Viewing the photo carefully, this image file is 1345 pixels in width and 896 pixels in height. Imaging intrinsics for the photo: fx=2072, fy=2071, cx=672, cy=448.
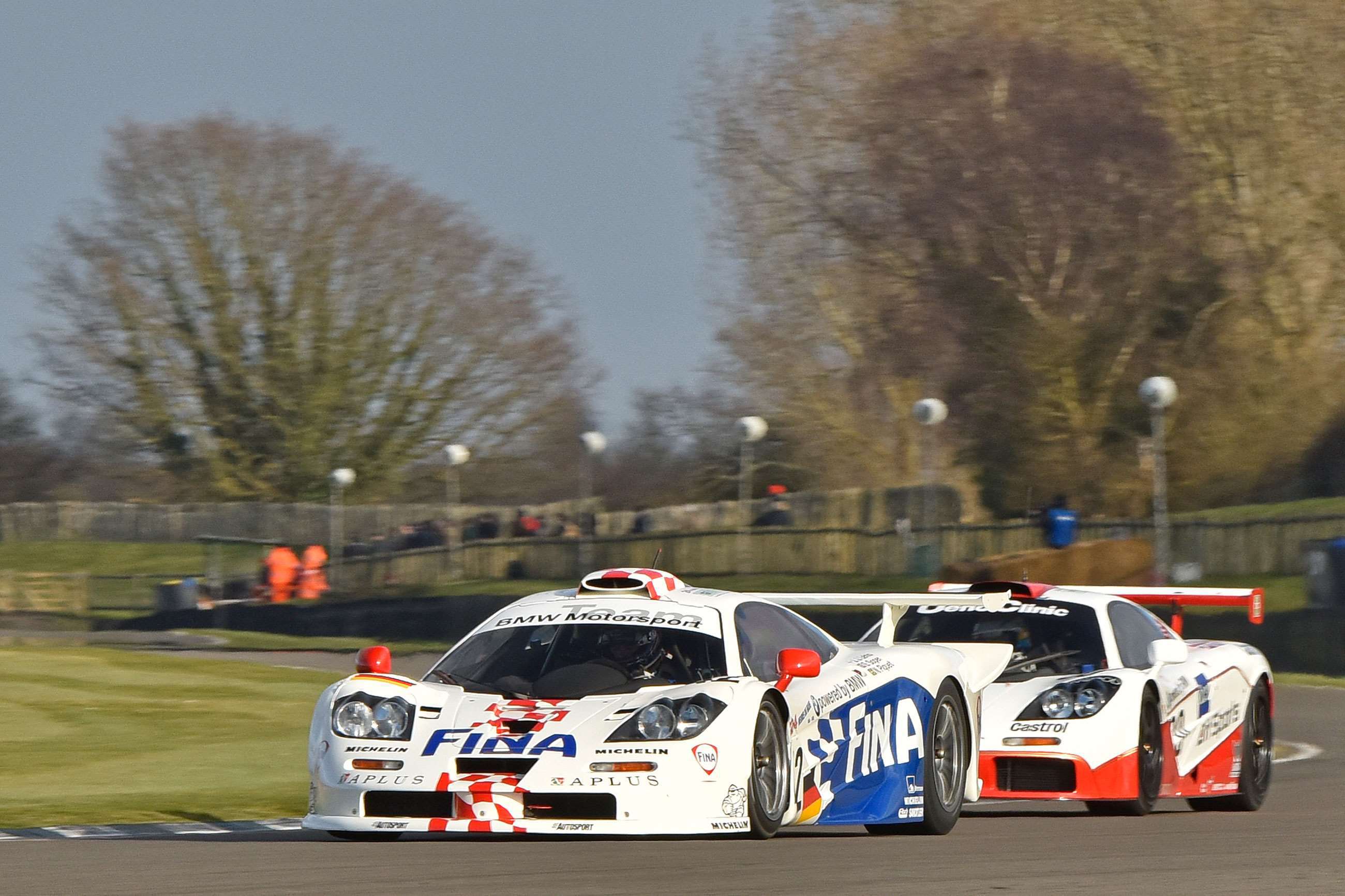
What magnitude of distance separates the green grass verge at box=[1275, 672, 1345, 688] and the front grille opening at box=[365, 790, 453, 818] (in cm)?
1647

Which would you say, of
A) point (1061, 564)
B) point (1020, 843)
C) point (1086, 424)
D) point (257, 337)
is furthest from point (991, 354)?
point (1020, 843)

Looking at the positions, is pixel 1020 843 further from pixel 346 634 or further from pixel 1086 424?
pixel 1086 424

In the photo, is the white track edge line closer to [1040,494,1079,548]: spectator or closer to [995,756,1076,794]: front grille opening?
[995,756,1076,794]: front grille opening

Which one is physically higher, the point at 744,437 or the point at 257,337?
the point at 257,337

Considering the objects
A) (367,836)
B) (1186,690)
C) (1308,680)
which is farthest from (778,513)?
(367,836)

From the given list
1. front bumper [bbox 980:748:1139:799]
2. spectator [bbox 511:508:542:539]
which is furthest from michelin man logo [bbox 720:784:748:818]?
spectator [bbox 511:508:542:539]

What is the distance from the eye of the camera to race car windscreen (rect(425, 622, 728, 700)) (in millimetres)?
8258

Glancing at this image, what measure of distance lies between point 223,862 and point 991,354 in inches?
1333

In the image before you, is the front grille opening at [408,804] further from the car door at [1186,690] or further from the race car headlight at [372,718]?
the car door at [1186,690]

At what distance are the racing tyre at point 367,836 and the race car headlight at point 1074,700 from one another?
3.37 metres

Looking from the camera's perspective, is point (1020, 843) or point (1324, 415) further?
point (1324, 415)

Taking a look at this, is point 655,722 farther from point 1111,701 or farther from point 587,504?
point 587,504

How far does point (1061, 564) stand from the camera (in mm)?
28266

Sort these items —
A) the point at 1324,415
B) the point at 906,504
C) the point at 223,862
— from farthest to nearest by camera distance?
the point at 906,504
the point at 1324,415
the point at 223,862
